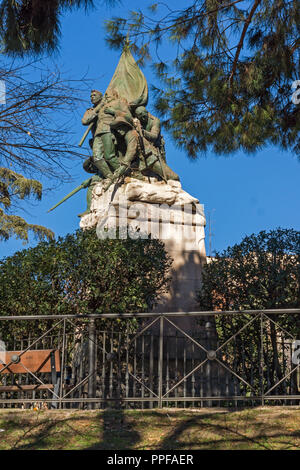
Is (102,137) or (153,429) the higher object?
(102,137)

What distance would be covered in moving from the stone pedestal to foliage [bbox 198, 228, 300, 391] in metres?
0.63

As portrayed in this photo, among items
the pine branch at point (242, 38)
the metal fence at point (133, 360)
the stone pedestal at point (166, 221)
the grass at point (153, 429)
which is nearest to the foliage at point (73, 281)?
the metal fence at point (133, 360)

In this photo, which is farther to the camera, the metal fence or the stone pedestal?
the stone pedestal

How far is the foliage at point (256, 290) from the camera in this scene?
26.7 ft

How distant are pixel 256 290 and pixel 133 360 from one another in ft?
6.75

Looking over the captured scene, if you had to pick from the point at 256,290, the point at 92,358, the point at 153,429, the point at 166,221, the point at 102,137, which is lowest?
the point at 153,429

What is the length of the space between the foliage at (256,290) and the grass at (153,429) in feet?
7.22

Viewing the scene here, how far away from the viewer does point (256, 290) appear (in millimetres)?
8406

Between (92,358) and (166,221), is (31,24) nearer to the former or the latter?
(92,358)

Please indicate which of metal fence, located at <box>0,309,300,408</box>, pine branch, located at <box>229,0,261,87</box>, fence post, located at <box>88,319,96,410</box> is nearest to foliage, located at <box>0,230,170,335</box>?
metal fence, located at <box>0,309,300,408</box>

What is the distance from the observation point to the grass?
16.4 ft

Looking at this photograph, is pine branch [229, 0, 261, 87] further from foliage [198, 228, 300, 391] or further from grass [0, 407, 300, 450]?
grass [0, 407, 300, 450]

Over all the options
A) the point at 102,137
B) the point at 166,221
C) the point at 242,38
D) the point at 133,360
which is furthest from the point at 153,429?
the point at 102,137

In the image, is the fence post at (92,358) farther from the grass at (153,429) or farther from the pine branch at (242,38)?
the pine branch at (242,38)
